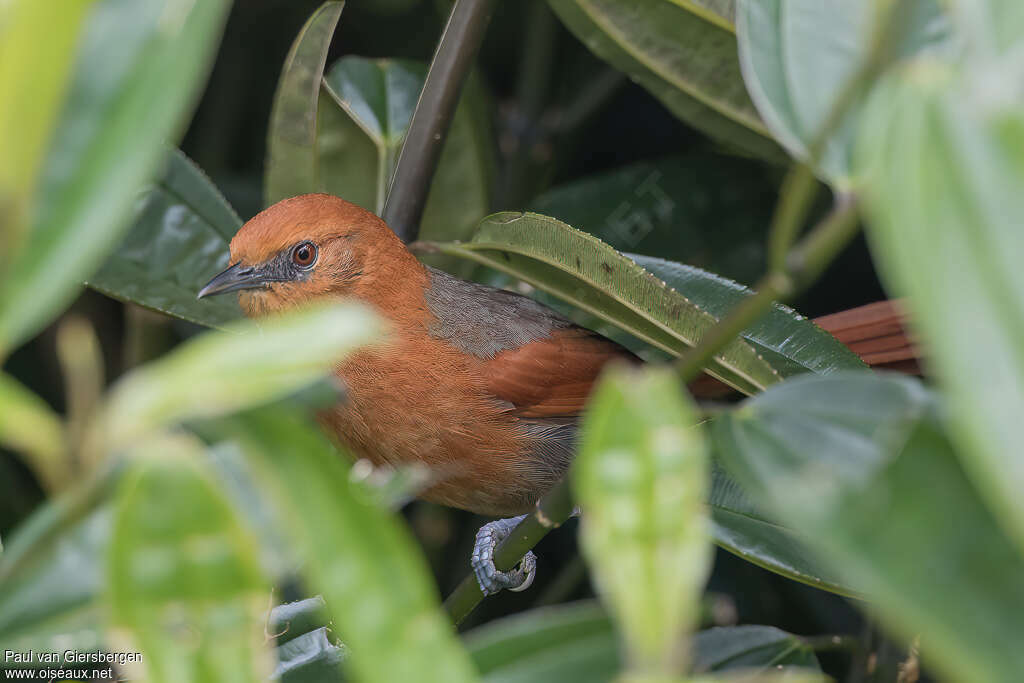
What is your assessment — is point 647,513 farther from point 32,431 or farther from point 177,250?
point 177,250

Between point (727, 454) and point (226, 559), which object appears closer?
point (226, 559)

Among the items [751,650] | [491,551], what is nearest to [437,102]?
[491,551]

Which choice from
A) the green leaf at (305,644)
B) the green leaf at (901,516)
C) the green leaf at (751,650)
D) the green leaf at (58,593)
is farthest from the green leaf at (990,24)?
the green leaf at (305,644)

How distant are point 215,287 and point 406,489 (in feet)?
5.14

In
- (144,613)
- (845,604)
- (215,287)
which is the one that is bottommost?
(845,604)

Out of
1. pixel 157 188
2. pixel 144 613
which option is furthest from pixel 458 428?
pixel 144 613

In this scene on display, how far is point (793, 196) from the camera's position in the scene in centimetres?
78

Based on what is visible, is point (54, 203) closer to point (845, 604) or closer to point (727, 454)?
point (727, 454)

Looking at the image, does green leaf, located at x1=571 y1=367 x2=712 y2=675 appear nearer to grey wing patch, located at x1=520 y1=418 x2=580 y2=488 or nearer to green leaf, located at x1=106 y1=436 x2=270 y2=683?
green leaf, located at x1=106 y1=436 x2=270 y2=683

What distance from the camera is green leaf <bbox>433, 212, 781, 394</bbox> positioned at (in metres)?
1.50

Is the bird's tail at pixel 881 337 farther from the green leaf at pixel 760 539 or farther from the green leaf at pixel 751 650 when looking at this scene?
the green leaf at pixel 751 650

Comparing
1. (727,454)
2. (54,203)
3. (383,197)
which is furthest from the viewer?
(383,197)

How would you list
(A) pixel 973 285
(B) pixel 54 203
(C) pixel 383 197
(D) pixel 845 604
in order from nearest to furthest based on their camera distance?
(A) pixel 973 285, (B) pixel 54 203, (C) pixel 383 197, (D) pixel 845 604

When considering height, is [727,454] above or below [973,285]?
below
